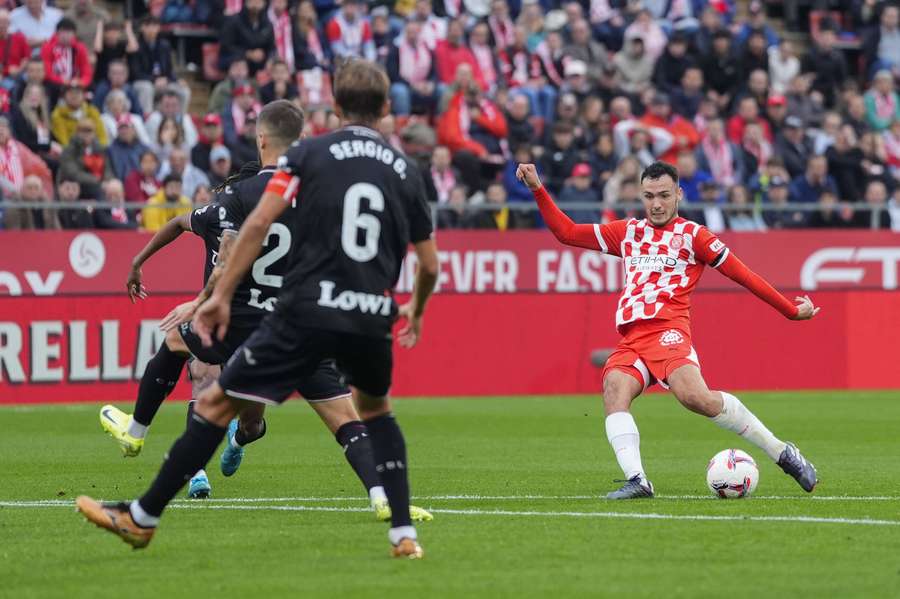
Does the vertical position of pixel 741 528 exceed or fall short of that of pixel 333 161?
it falls short

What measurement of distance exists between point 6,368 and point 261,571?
1243 centimetres

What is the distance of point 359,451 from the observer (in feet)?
30.7

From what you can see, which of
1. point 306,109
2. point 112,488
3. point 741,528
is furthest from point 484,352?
point 741,528

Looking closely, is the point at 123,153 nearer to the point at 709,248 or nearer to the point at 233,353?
the point at 709,248

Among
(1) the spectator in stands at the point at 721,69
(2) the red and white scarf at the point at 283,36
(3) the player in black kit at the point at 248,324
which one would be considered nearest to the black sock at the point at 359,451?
(3) the player in black kit at the point at 248,324

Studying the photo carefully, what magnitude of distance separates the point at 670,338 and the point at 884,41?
65.5 feet

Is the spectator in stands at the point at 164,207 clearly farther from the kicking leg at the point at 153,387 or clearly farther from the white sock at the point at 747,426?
the white sock at the point at 747,426

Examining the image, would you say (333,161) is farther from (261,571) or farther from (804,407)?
(804,407)

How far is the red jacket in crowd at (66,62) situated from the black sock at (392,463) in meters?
14.9

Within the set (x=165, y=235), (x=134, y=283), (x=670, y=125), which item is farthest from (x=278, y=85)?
(x=165, y=235)

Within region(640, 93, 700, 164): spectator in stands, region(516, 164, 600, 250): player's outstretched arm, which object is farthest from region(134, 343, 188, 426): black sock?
region(640, 93, 700, 164): spectator in stands

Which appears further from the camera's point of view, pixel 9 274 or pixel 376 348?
pixel 9 274

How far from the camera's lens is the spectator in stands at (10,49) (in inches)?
845

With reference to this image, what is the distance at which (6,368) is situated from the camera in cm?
1906
